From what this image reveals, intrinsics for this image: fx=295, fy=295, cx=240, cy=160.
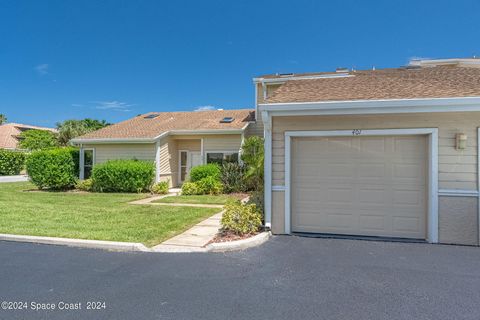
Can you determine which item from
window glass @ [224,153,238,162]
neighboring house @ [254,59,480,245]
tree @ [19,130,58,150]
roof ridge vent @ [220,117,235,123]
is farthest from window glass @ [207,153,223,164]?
tree @ [19,130,58,150]

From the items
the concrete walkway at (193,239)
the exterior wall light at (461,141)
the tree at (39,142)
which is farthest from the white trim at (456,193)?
the tree at (39,142)

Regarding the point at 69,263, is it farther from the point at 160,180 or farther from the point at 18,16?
the point at 18,16

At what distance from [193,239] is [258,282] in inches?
100.0

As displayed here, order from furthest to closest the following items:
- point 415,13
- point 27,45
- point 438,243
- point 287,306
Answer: point 27,45 < point 415,13 < point 438,243 < point 287,306

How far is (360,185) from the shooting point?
6.66 metres

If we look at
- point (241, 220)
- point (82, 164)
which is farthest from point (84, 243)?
point (82, 164)

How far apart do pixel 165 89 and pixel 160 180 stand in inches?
610

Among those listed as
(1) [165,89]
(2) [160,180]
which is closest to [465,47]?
(2) [160,180]

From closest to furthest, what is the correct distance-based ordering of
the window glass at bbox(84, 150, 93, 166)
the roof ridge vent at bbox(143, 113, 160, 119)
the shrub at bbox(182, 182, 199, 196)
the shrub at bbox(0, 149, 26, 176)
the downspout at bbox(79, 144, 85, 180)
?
the shrub at bbox(182, 182, 199, 196), the downspout at bbox(79, 144, 85, 180), the window glass at bbox(84, 150, 93, 166), the roof ridge vent at bbox(143, 113, 160, 119), the shrub at bbox(0, 149, 26, 176)

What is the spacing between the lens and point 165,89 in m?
29.5

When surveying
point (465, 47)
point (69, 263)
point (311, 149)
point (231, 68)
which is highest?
point (231, 68)

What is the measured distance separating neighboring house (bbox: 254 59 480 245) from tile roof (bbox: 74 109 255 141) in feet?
33.1

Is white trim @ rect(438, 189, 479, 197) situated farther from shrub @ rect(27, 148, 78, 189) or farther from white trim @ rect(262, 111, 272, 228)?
shrub @ rect(27, 148, 78, 189)

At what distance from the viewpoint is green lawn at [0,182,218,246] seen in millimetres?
6730
